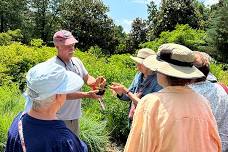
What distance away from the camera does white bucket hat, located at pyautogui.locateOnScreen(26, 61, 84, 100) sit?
2.68 m

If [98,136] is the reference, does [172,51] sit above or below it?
above

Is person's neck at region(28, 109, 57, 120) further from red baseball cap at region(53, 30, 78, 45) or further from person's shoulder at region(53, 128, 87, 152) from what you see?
red baseball cap at region(53, 30, 78, 45)

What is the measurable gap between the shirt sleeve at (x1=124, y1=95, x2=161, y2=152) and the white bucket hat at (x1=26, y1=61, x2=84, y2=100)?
1.78ft

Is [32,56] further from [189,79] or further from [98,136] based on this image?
[189,79]

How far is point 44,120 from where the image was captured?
2678 mm

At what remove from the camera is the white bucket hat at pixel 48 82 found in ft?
8.78

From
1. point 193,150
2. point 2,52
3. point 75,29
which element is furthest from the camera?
point 75,29

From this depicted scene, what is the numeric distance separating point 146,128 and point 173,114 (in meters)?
0.19

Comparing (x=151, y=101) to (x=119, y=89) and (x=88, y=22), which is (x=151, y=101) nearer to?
(x=119, y=89)

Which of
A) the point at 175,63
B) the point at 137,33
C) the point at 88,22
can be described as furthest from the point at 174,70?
the point at 88,22

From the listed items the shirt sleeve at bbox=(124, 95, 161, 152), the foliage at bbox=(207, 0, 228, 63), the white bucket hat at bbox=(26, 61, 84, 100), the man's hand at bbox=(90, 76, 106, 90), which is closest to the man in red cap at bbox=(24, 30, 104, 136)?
the man's hand at bbox=(90, 76, 106, 90)

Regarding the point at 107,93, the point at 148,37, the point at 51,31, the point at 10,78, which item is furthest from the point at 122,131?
the point at 51,31

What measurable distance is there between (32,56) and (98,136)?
12.8 feet

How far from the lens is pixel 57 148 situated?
8.58 feet
